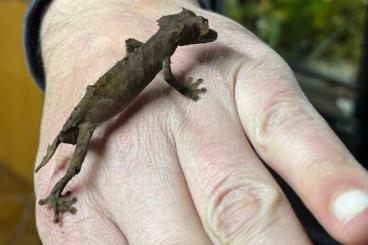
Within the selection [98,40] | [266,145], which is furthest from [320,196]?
[98,40]

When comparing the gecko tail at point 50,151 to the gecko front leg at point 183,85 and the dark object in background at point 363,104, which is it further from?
the dark object in background at point 363,104

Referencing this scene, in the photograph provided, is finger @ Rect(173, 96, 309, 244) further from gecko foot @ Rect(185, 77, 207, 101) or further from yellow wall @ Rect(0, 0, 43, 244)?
yellow wall @ Rect(0, 0, 43, 244)

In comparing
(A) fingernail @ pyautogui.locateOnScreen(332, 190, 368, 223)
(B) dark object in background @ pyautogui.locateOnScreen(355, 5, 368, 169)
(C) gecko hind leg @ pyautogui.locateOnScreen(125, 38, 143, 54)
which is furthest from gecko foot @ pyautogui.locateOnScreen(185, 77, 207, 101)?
(B) dark object in background @ pyautogui.locateOnScreen(355, 5, 368, 169)

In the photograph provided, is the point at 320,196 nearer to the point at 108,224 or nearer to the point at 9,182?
the point at 108,224

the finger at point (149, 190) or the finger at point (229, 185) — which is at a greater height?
the finger at point (229, 185)

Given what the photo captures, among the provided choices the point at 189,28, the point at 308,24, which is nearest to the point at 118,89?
the point at 189,28

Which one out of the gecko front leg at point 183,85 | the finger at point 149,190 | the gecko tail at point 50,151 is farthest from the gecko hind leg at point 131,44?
the gecko tail at point 50,151
